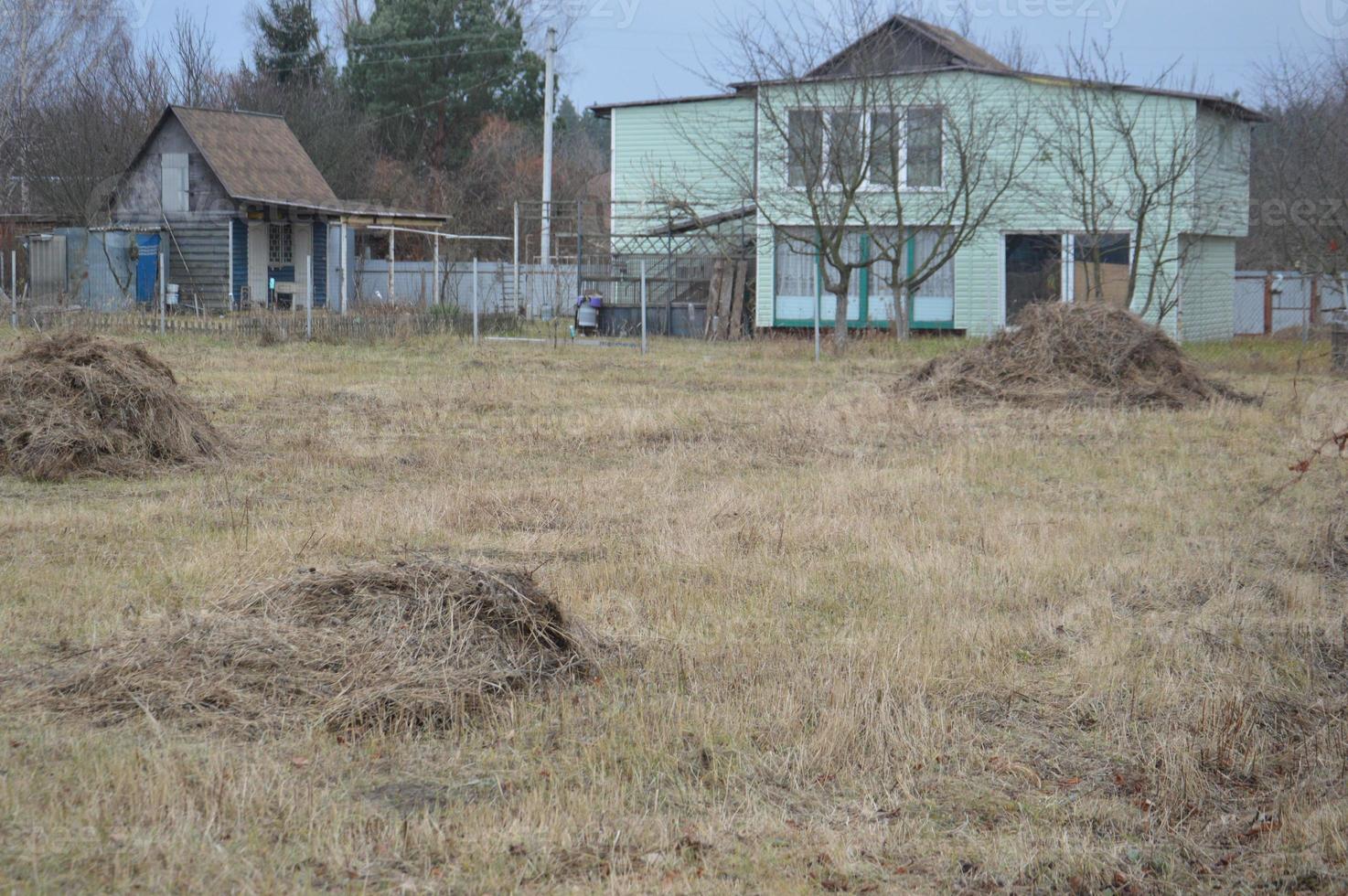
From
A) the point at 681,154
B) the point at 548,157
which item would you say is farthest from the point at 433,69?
the point at 681,154

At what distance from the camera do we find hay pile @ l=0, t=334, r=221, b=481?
1054 cm

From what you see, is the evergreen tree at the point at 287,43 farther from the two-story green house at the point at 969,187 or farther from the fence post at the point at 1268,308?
the fence post at the point at 1268,308

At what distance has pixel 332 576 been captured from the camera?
6082 millimetres

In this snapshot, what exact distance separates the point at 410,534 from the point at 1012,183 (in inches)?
929

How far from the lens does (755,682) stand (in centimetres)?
580

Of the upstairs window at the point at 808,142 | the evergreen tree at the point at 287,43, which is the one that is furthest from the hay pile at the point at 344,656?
the evergreen tree at the point at 287,43

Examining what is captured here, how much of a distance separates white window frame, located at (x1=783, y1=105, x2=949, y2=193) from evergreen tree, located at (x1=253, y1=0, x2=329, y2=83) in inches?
1092

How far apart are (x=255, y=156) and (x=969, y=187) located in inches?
778

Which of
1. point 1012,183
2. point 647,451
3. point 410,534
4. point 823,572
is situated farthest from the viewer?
point 1012,183

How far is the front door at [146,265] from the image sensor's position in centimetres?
3656

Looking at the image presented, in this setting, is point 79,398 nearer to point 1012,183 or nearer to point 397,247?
point 1012,183

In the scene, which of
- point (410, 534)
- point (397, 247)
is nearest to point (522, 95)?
point (397, 247)

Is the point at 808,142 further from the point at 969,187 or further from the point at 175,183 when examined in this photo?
the point at 175,183

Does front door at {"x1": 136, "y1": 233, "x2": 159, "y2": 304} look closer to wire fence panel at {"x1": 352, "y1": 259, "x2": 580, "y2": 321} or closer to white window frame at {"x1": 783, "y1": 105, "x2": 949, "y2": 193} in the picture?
wire fence panel at {"x1": 352, "y1": 259, "x2": 580, "y2": 321}
